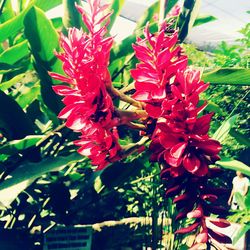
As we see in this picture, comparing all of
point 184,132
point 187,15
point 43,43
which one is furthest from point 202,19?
point 184,132

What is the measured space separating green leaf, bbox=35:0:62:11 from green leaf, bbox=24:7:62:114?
0.29 m

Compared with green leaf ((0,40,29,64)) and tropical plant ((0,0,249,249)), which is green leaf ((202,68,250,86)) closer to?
tropical plant ((0,0,249,249))

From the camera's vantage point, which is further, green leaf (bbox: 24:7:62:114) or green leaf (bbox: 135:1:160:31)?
green leaf (bbox: 135:1:160:31)

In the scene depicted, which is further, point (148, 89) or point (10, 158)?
point (10, 158)

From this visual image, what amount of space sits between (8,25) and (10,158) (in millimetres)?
293

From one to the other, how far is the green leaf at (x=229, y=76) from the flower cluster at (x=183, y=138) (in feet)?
0.76

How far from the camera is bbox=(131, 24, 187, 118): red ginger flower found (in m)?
0.41

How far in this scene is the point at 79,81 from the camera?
0.44 m

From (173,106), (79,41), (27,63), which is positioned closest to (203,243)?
(173,106)

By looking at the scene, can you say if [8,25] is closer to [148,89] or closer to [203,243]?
[148,89]

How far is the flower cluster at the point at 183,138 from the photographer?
37cm

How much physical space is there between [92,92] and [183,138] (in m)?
0.12

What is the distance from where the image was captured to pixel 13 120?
77cm

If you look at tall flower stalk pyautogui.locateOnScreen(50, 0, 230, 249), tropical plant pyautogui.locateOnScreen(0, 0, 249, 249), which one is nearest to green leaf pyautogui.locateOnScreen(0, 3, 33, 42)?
tropical plant pyautogui.locateOnScreen(0, 0, 249, 249)
